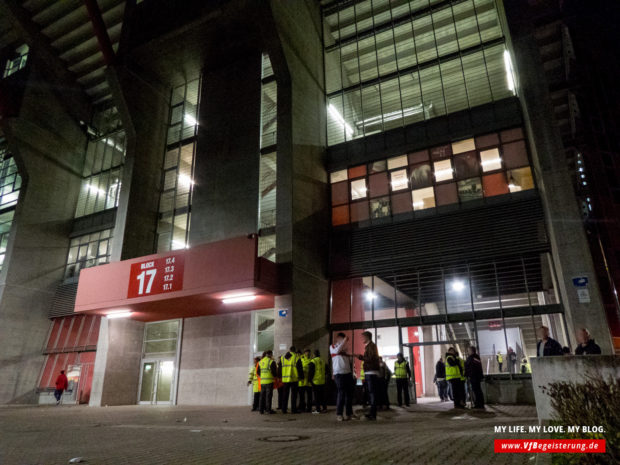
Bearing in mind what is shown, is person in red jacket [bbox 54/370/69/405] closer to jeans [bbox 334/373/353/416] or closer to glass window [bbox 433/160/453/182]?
jeans [bbox 334/373/353/416]

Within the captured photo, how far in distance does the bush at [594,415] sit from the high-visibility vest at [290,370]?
9233 mm

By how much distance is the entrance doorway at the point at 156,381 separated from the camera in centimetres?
1855

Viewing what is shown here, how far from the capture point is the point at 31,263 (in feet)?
Result: 79.3

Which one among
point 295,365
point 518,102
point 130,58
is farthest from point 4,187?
point 518,102

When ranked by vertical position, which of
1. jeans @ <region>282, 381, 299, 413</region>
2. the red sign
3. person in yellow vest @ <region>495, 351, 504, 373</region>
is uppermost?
the red sign

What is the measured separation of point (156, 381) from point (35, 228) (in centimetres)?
1333

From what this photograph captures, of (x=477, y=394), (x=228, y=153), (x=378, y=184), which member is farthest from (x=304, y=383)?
(x=228, y=153)

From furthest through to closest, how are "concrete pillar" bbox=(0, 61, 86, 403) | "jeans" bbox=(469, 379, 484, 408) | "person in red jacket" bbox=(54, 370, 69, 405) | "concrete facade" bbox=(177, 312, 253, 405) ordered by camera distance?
1. "concrete pillar" bbox=(0, 61, 86, 403)
2. "person in red jacket" bbox=(54, 370, 69, 405)
3. "concrete facade" bbox=(177, 312, 253, 405)
4. "jeans" bbox=(469, 379, 484, 408)

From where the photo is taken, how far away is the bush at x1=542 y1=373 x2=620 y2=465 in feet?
8.43

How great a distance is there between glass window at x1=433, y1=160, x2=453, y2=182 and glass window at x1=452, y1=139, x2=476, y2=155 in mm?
643

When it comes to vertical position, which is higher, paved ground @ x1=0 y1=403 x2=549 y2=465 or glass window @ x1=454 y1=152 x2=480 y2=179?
→ glass window @ x1=454 y1=152 x2=480 y2=179

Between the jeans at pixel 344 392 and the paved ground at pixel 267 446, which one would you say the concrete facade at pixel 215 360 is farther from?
the paved ground at pixel 267 446

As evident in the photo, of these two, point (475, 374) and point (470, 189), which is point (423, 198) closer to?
point (470, 189)

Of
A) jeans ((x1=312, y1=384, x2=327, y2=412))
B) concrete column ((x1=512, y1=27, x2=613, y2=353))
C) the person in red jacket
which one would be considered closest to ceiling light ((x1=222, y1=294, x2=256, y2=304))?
jeans ((x1=312, y1=384, x2=327, y2=412))
